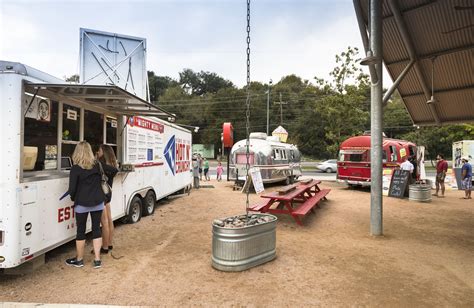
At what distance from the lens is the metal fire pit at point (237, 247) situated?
4.49 metres

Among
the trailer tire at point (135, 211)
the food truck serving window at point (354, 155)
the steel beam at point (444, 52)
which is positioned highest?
the steel beam at point (444, 52)

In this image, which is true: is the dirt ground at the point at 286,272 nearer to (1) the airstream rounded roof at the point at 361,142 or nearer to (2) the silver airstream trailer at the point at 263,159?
(2) the silver airstream trailer at the point at 263,159

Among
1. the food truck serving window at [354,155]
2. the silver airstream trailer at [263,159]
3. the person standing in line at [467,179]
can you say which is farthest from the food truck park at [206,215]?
the silver airstream trailer at [263,159]

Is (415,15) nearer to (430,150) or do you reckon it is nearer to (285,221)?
(285,221)

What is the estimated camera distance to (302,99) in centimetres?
5903

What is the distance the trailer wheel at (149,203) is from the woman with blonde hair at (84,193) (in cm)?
360

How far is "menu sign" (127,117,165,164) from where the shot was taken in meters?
7.26

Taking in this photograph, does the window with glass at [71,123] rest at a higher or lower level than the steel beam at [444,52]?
lower

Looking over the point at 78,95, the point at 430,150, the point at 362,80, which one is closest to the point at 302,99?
the point at 430,150

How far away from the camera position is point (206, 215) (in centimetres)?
892

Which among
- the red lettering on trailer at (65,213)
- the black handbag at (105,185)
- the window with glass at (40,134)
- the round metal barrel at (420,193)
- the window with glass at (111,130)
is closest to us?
the window with glass at (40,134)

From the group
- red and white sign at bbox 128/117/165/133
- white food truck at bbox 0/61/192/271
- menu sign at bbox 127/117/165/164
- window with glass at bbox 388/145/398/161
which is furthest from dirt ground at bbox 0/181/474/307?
window with glass at bbox 388/145/398/161

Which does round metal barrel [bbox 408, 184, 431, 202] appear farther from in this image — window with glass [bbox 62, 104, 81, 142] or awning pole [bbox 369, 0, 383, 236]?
window with glass [bbox 62, 104, 81, 142]

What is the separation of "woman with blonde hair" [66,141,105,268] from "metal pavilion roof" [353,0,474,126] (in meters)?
7.08
